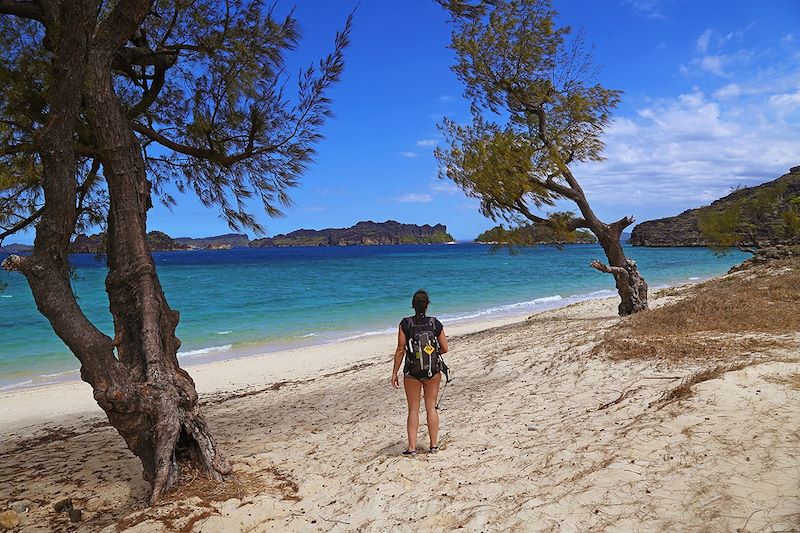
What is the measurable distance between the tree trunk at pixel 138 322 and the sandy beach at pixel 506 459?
470 mm

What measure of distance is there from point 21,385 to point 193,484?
1178cm

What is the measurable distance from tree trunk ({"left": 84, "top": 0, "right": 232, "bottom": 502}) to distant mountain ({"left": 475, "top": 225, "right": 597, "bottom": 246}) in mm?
10589

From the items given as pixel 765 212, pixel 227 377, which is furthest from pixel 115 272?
pixel 765 212

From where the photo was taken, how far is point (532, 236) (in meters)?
14.9

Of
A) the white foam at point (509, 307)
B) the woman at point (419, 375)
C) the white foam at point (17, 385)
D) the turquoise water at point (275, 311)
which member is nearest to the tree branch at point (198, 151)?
the turquoise water at point (275, 311)

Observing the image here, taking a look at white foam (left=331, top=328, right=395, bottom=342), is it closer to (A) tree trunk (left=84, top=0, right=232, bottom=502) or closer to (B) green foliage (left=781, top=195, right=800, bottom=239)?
(A) tree trunk (left=84, top=0, right=232, bottom=502)

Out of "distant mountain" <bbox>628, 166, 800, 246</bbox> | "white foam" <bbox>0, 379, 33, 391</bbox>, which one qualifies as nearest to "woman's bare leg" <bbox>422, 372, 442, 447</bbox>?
"white foam" <bbox>0, 379, 33, 391</bbox>

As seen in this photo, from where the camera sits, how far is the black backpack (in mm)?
5242

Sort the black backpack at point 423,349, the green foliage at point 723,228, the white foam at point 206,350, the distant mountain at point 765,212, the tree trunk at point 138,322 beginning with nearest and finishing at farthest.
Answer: the black backpack at point 423,349 < the tree trunk at point 138,322 < the white foam at point 206,350 < the distant mountain at point 765,212 < the green foliage at point 723,228

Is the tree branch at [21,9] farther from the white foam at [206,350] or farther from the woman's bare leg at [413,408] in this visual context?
the white foam at [206,350]

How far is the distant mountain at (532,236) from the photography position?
46.8ft

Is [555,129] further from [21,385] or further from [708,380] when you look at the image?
[21,385]

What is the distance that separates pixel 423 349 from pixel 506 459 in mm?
1281

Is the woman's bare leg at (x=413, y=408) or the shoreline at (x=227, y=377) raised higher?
the woman's bare leg at (x=413, y=408)
